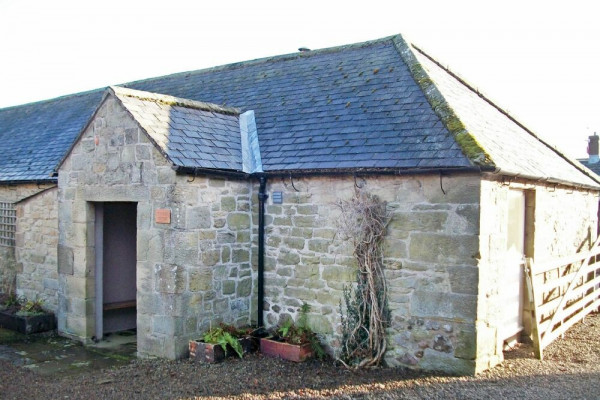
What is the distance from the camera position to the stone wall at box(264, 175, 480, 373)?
6832 mm

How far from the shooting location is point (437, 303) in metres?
6.98

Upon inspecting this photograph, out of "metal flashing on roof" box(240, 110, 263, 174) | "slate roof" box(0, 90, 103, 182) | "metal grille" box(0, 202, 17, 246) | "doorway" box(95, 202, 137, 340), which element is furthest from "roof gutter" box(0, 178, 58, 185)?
"metal flashing on roof" box(240, 110, 263, 174)

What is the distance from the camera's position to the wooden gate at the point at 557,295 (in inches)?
317

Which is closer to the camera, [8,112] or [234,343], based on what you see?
[234,343]

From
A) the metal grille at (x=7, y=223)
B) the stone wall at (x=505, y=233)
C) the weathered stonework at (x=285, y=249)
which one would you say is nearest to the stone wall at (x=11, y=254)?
the metal grille at (x=7, y=223)

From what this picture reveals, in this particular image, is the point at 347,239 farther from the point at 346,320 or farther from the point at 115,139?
the point at 115,139

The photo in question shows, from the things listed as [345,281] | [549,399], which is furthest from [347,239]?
[549,399]

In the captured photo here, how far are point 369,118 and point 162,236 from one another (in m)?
3.54

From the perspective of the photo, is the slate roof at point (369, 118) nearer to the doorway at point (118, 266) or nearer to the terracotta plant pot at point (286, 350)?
the terracotta plant pot at point (286, 350)

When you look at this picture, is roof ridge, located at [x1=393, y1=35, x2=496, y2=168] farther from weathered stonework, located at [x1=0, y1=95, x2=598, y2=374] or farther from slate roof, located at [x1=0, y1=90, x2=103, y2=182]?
slate roof, located at [x1=0, y1=90, x2=103, y2=182]

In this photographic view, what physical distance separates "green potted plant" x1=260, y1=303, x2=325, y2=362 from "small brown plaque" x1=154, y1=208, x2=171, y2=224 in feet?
7.30

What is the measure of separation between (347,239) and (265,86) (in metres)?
4.61

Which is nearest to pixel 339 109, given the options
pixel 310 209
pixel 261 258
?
pixel 310 209

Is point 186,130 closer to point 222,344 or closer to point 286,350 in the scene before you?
point 222,344
